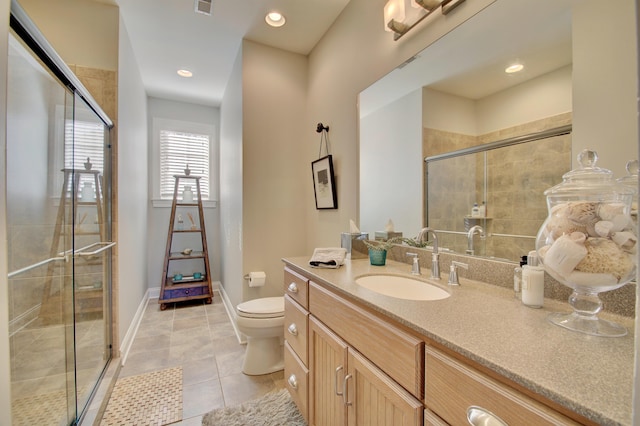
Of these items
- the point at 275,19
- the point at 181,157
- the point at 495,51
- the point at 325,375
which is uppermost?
the point at 275,19

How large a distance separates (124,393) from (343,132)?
2.33m

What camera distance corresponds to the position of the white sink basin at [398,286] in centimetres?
121

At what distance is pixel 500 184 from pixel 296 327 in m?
1.22

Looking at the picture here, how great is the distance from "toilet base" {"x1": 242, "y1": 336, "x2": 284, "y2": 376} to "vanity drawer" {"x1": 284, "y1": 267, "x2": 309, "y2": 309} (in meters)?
0.66

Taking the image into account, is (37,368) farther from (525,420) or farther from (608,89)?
(608,89)

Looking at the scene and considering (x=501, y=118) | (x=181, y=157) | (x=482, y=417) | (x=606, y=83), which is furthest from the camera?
(x=181, y=157)

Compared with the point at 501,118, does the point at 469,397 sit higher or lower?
lower

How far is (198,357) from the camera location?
7.43 ft

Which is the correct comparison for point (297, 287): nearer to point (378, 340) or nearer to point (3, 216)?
point (378, 340)

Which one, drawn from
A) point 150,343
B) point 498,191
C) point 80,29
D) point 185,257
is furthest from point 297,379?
point 80,29

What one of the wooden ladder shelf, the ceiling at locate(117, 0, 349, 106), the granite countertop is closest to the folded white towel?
the granite countertop

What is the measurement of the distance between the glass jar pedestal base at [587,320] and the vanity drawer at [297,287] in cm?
100

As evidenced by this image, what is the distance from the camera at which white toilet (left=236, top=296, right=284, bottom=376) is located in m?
1.97

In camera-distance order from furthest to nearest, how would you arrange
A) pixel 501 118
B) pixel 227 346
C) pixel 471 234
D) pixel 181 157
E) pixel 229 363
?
pixel 181 157 → pixel 227 346 → pixel 229 363 → pixel 471 234 → pixel 501 118
